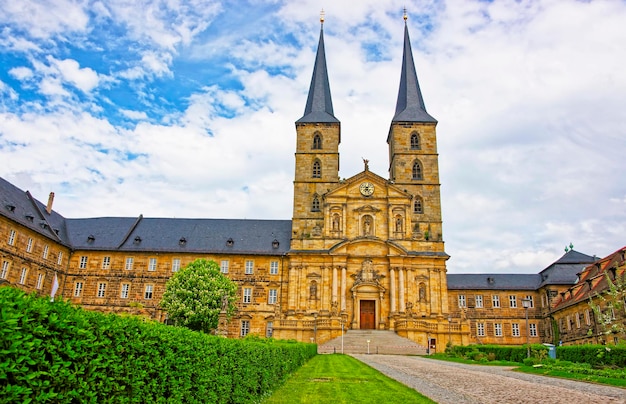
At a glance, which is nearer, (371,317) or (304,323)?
(304,323)

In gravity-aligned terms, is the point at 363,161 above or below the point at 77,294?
above

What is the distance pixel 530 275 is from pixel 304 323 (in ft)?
100

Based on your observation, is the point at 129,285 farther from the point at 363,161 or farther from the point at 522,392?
the point at 522,392

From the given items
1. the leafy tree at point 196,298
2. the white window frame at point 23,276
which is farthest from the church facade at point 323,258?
the leafy tree at point 196,298

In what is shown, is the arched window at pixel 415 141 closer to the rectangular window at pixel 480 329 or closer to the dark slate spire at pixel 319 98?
the dark slate spire at pixel 319 98

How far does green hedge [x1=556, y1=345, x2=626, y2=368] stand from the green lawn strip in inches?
416

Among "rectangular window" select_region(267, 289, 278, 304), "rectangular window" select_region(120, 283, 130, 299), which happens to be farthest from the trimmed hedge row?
"rectangular window" select_region(120, 283, 130, 299)

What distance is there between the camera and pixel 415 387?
1683cm

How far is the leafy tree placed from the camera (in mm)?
43156

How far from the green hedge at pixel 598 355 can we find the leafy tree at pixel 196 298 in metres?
26.2

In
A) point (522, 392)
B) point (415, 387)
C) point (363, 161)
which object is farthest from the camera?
point (363, 161)

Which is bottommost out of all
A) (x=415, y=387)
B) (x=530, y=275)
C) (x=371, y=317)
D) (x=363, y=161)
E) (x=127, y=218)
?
(x=415, y=387)

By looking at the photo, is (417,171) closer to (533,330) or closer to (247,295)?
(533,330)

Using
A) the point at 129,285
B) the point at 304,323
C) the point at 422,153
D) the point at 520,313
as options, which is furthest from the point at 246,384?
the point at 520,313
